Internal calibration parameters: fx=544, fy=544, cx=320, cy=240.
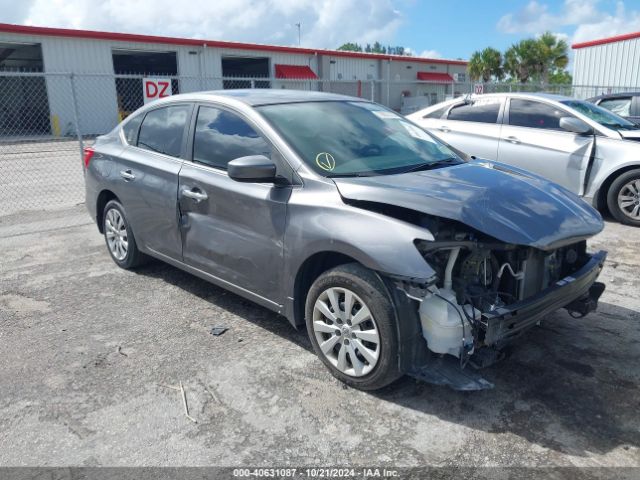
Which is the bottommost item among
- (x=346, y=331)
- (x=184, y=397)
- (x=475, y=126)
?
(x=184, y=397)

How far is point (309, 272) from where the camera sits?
11.4 ft

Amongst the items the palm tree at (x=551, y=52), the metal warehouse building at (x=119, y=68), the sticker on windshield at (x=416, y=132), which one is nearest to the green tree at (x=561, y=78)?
the palm tree at (x=551, y=52)

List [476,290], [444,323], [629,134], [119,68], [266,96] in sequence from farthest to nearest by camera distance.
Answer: [119,68] < [629,134] < [266,96] < [476,290] < [444,323]

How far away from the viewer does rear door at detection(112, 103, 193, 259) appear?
4402mm

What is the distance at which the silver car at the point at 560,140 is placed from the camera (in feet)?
22.6

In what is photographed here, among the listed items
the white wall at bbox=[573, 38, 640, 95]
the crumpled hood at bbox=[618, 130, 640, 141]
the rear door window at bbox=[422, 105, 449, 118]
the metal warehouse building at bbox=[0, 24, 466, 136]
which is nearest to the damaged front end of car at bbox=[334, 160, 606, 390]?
the crumpled hood at bbox=[618, 130, 640, 141]

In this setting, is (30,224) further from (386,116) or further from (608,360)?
(608,360)

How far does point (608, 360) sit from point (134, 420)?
9.85ft

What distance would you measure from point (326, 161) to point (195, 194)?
1127 millimetres

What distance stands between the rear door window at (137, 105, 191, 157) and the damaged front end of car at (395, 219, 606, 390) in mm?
2385

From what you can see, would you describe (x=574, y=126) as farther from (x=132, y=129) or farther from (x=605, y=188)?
(x=132, y=129)

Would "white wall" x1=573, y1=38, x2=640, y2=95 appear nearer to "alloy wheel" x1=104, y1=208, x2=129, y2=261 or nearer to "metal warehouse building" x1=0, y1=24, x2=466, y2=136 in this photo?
"metal warehouse building" x1=0, y1=24, x2=466, y2=136

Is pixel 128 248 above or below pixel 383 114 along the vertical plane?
below

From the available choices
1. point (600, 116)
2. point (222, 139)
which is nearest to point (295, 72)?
point (600, 116)
